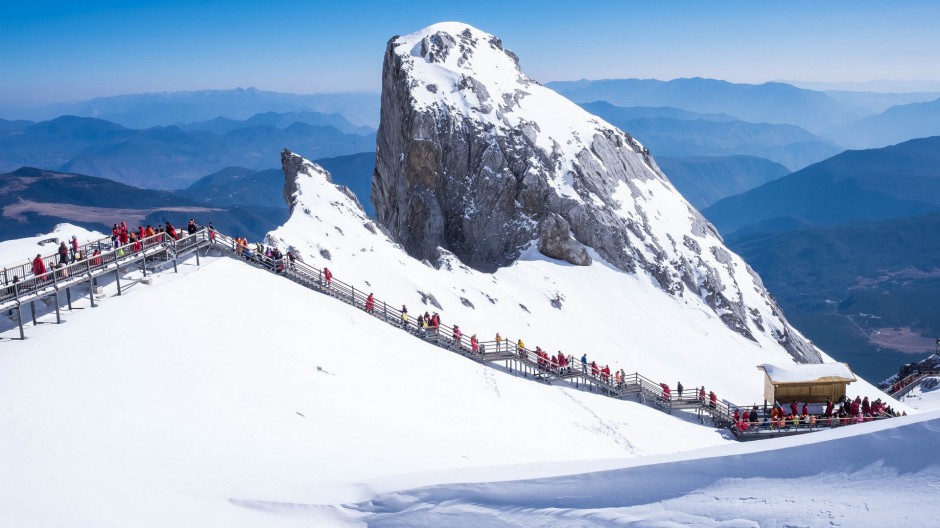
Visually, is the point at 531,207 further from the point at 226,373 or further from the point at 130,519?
the point at 130,519

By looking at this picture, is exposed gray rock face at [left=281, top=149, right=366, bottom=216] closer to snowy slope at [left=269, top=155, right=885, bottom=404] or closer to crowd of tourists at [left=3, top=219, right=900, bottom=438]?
snowy slope at [left=269, top=155, right=885, bottom=404]

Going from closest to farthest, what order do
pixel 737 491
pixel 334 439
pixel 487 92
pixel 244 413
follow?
pixel 737 491 → pixel 334 439 → pixel 244 413 → pixel 487 92

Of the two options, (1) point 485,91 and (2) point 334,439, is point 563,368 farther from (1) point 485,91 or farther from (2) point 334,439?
(1) point 485,91

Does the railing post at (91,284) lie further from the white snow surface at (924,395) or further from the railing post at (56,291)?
the white snow surface at (924,395)

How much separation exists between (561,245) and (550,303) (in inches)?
402

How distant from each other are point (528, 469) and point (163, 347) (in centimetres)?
1383

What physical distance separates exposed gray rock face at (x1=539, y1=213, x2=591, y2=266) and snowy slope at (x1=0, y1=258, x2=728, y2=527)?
2952 cm

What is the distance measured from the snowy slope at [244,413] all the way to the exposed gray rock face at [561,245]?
2952 centimetres

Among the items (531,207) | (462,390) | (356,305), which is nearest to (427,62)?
(531,207)

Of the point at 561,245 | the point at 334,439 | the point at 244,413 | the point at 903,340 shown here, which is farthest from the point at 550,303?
the point at 903,340

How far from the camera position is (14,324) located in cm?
2111

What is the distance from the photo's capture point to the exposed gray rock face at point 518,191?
203ft

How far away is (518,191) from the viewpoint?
63.3 m

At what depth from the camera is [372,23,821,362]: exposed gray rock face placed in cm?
6185
